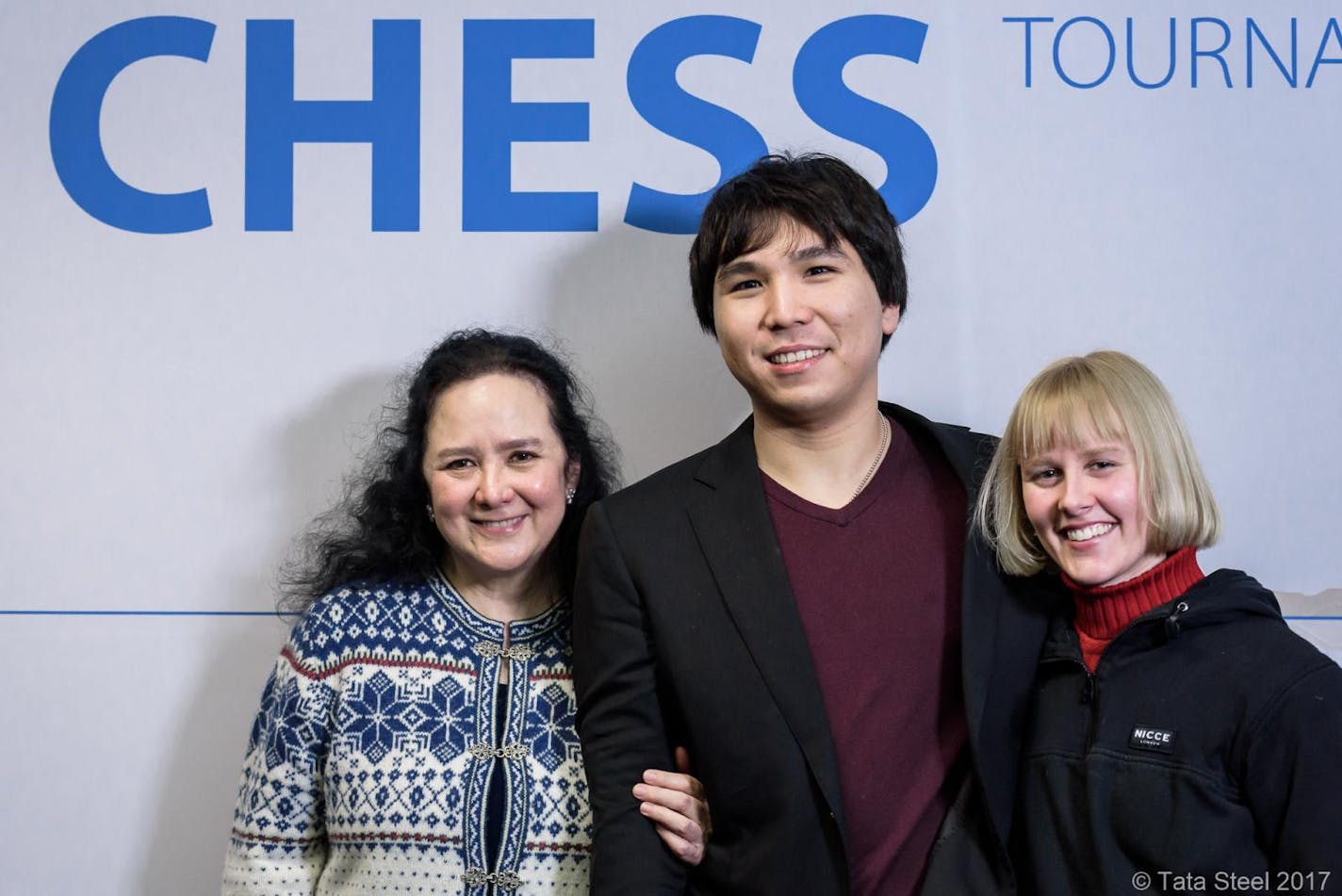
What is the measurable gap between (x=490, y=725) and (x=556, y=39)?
124 cm

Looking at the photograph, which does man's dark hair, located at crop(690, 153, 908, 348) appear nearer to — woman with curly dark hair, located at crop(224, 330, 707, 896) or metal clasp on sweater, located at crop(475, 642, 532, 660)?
woman with curly dark hair, located at crop(224, 330, 707, 896)

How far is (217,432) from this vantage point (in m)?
2.27

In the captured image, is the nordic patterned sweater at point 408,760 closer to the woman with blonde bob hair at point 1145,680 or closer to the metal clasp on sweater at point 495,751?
the metal clasp on sweater at point 495,751

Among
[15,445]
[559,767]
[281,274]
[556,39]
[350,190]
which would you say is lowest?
[559,767]

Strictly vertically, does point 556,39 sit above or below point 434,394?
above

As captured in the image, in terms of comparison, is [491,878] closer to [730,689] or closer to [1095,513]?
[730,689]

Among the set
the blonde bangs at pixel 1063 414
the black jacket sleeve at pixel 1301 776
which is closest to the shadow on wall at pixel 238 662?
the blonde bangs at pixel 1063 414

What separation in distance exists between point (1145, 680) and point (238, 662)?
1589 millimetres

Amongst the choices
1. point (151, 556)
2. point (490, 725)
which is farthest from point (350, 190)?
point (490, 725)

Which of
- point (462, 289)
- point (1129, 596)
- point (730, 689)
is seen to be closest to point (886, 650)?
point (730, 689)

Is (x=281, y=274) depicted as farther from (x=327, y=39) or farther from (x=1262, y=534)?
(x=1262, y=534)

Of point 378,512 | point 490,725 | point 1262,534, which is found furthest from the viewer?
point 1262,534

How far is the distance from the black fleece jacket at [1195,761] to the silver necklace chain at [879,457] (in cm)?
36

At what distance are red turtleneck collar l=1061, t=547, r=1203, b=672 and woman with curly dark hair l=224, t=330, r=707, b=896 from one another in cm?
57
